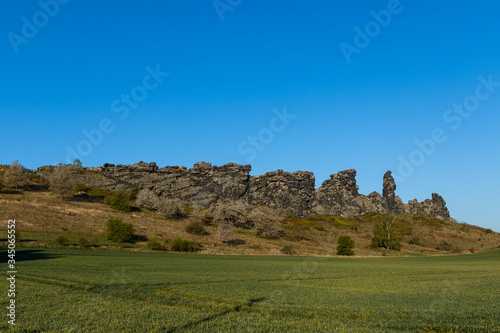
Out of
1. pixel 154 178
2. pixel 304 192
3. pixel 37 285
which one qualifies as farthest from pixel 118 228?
pixel 304 192

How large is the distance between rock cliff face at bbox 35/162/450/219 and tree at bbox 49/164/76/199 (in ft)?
109

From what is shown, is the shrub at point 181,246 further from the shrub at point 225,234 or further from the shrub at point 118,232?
the shrub at point 225,234

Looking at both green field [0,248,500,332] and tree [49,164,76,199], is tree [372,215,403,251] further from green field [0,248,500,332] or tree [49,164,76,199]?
tree [49,164,76,199]

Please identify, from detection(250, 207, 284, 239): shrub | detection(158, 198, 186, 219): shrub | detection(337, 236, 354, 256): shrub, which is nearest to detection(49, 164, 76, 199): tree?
detection(158, 198, 186, 219): shrub

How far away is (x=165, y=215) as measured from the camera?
97438 mm

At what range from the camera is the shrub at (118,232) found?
2484 inches

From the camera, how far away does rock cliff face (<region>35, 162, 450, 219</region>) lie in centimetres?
15238

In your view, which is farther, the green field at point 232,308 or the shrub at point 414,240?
the shrub at point 414,240

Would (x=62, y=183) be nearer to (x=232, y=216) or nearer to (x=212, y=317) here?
(x=232, y=216)

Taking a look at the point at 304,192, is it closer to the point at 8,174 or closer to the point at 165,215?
the point at 165,215

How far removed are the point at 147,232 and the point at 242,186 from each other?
103659 millimetres

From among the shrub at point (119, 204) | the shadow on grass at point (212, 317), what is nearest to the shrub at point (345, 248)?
the shrub at point (119, 204)

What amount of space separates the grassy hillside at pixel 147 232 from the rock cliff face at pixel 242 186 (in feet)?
151

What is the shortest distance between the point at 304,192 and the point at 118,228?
129 metres
